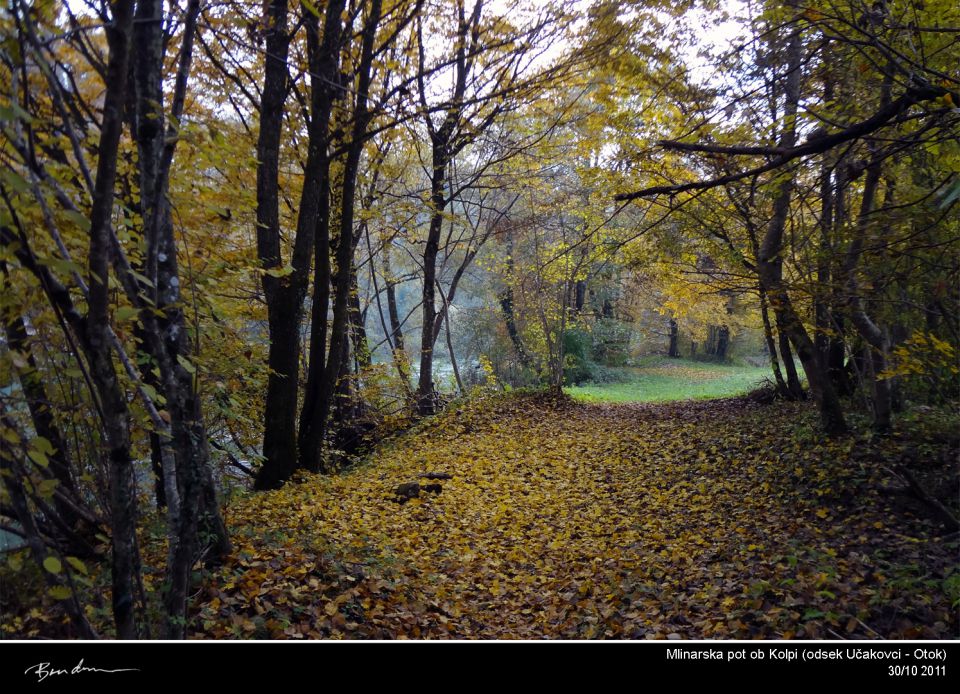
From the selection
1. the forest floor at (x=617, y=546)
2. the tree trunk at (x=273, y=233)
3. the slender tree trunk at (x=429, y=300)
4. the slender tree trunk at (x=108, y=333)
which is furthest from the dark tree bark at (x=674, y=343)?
the slender tree trunk at (x=108, y=333)

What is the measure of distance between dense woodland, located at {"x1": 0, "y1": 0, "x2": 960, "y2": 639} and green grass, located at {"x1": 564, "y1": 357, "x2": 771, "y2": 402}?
543cm

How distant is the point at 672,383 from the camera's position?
23.1m

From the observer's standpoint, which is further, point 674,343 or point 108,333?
point 674,343

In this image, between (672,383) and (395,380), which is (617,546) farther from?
(672,383)

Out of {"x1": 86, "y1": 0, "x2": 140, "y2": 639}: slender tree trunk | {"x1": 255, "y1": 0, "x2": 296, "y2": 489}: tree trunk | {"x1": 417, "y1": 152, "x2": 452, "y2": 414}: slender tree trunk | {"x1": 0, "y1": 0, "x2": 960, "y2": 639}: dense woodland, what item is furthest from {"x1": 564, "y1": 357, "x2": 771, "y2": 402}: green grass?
{"x1": 86, "y1": 0, "x2": 140, "y2": 639}: slender tree trunk

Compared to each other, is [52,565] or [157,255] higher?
[157,255]

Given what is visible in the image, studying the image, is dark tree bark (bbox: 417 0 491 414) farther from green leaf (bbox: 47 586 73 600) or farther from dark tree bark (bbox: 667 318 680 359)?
dark tree bark (bbox: 667 318 680 359)

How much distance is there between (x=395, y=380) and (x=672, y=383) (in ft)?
46.2

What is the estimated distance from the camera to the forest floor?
3.82 meters
